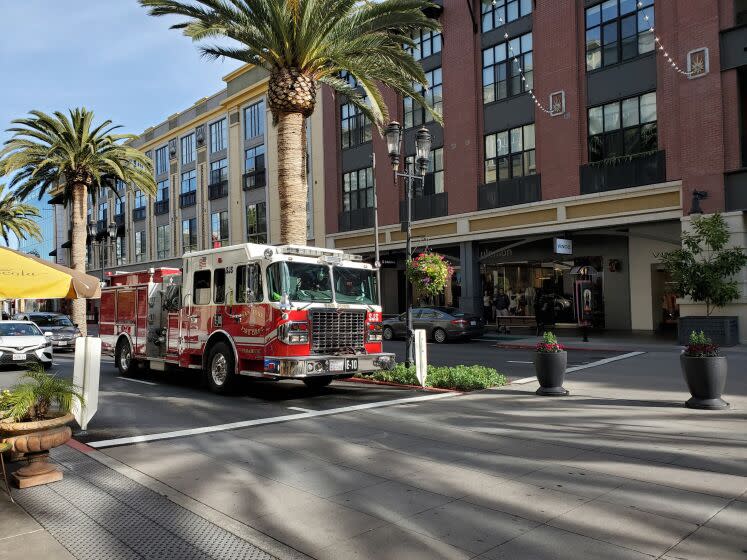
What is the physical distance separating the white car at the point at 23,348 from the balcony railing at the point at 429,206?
16.7m

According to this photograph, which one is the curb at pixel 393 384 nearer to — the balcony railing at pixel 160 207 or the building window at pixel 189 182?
the building window at pixel 189 182

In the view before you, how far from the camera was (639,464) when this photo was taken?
6.18 metres

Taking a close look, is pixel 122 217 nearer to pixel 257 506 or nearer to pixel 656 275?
pixel 656 275

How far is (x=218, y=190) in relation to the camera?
4378 centimetres

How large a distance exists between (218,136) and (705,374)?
40.8 metres

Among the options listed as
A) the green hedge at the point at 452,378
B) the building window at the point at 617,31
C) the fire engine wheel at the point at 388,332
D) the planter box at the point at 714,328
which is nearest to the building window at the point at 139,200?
the fire engine wheel at the point at 388,332

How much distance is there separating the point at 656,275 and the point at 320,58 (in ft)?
57.9

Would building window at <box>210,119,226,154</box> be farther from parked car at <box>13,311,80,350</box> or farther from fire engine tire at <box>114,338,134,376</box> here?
fire engine tire at <box>114,338,134,376</box>

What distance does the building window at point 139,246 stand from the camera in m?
52.9

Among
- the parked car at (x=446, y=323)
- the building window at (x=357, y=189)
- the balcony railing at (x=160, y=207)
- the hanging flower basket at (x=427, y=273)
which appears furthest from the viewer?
the balcony railing at (x=160, y=207)

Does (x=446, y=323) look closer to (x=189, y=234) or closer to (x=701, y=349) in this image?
(x=701, y=349)

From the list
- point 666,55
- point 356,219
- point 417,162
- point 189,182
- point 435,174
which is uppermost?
point 189,182

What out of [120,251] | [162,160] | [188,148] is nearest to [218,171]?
[188,148]

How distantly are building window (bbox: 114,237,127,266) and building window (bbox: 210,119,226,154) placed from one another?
55.8 feet
